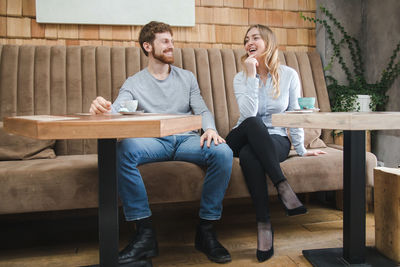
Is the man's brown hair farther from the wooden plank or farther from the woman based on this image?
the wooden plank

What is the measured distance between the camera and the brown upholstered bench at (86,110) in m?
1.46

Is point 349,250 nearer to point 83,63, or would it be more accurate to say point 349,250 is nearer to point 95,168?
point 95,168

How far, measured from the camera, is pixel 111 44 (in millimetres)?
2428

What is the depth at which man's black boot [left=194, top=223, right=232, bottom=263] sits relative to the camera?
4.67 ft

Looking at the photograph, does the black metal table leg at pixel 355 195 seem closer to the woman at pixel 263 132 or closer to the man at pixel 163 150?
the woman at pixel 263 132

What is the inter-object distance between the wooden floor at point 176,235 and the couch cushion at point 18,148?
1.50ft

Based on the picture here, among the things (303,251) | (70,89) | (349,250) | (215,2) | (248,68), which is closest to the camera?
(349,250)

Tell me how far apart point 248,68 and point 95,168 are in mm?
911

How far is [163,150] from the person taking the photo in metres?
1.61

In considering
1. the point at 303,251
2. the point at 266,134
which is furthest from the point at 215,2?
the point at 303,251

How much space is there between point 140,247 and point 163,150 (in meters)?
0.47

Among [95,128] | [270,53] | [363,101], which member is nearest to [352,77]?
[363,101]

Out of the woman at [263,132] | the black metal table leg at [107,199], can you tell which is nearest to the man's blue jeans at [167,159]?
the woman at [263,132]

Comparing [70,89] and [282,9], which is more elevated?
[282,9]
